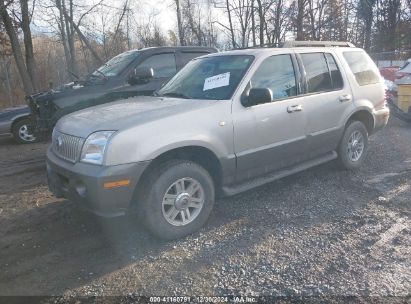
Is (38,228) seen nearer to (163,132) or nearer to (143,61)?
(163,132)

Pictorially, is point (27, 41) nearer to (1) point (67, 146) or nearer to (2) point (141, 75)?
(2) point (141, 75)

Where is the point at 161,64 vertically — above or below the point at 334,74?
above

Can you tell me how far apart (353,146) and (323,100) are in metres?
1.15

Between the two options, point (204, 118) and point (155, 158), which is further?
point (204, 118)

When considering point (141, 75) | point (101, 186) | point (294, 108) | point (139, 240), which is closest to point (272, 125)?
point (294, 108)

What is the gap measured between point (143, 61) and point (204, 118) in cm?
424

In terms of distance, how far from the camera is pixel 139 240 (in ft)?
13.3

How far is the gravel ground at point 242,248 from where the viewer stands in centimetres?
322

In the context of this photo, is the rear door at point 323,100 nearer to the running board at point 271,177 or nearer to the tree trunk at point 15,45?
the running board at point 271,177

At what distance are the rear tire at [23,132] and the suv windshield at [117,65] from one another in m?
2.74

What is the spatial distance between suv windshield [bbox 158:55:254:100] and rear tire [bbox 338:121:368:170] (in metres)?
2.08

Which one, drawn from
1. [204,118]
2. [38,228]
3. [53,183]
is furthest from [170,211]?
[38,228]

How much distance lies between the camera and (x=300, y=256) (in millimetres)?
3619

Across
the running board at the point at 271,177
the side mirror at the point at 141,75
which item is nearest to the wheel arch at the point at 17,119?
the side mirror at the point at 141,75
